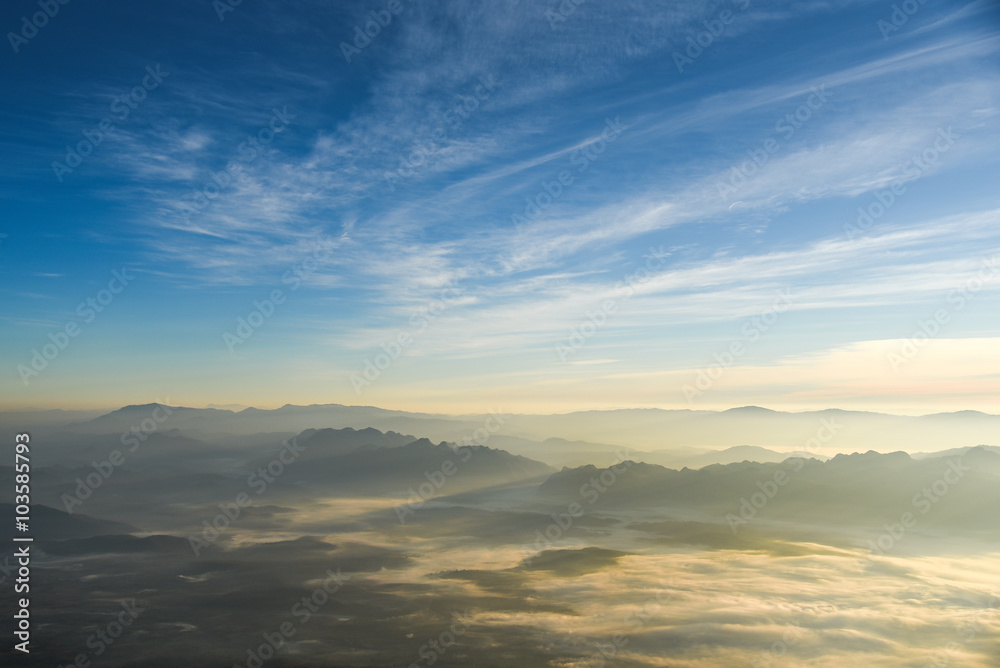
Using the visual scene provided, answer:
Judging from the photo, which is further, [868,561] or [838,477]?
[838,477]

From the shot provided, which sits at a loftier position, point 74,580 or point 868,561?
point 868,561

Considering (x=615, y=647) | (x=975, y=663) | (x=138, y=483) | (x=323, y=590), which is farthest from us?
(x=138, y=483)

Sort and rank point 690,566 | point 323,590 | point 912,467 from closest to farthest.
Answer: point 323,590, point 690,566, point 912,467

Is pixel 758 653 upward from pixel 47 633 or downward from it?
upward

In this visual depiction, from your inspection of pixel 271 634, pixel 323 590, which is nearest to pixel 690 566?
pixel 323 590

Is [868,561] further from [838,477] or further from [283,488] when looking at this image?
[283,488]

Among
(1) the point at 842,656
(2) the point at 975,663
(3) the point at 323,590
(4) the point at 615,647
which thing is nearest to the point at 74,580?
(3) the point at 323,590

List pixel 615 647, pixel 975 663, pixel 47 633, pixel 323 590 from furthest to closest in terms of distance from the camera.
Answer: pixel 323 590 < pixel 47 633 < pixel 615 647 < pixel 975 663

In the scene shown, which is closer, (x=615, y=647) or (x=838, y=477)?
(x=615, y=647)

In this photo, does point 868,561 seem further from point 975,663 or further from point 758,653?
point 758,653
